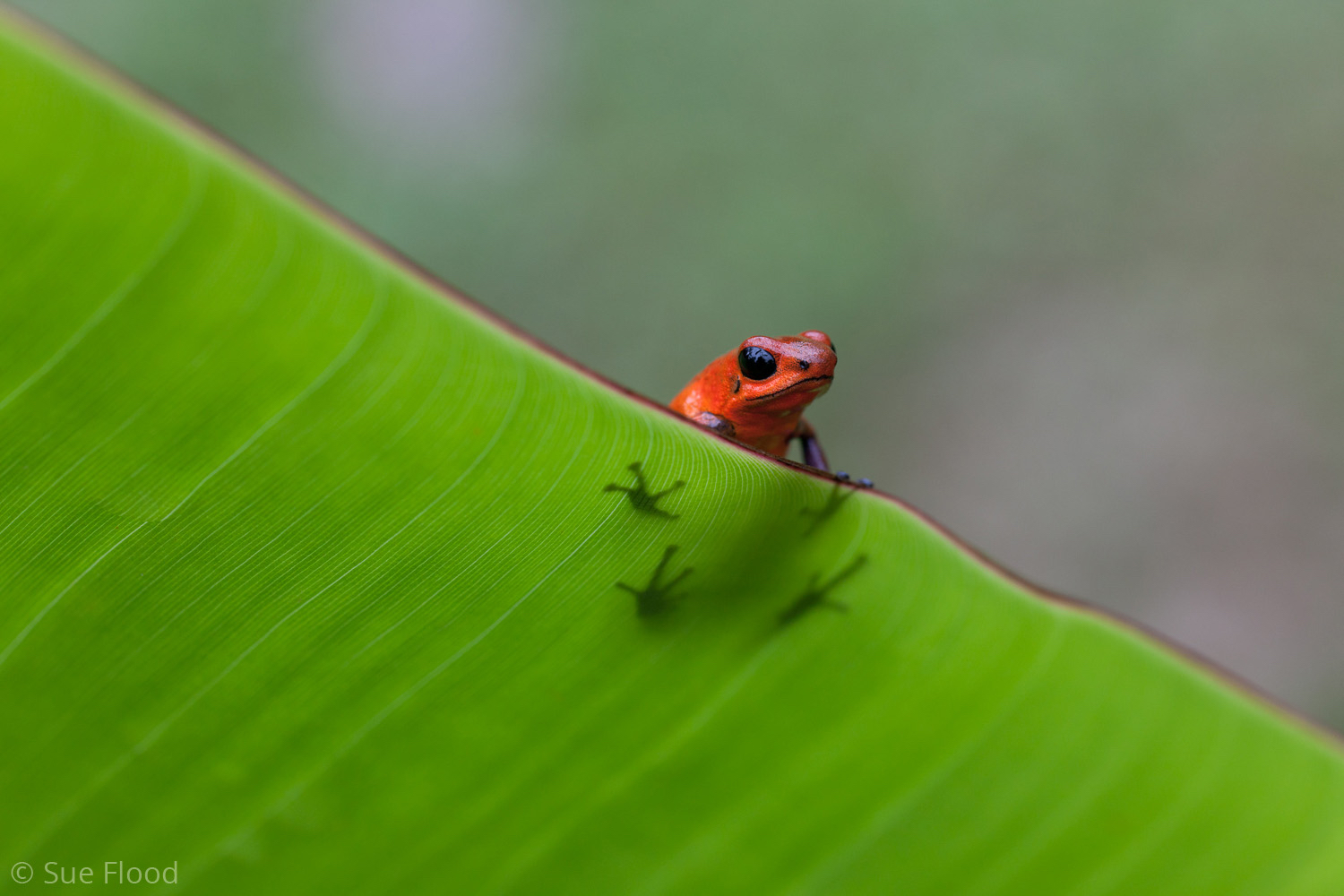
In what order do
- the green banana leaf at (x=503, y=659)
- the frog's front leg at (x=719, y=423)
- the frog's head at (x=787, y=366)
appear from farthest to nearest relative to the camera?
the frog's front leg at (x=719, y=423), the frog's head at (x=787, y=366), the green banana leaf at (x=503, y=659)

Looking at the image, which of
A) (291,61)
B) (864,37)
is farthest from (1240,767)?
(291,61)

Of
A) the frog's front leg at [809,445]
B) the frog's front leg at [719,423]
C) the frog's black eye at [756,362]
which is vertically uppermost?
the frog's black eye at [756,362]

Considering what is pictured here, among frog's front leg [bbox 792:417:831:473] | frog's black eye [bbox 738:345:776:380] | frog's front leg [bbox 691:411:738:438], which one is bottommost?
frog's front leg [bbox 792:417:831:473]

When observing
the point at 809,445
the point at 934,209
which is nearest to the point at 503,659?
the point at 809,445

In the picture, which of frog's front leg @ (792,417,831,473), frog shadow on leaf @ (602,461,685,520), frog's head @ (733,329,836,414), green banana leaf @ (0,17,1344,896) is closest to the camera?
green banana leaf @ (0,17,1344,896)

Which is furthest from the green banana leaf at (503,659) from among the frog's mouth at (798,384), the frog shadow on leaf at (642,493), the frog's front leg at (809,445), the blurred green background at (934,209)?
the blurred green background at (934,209)

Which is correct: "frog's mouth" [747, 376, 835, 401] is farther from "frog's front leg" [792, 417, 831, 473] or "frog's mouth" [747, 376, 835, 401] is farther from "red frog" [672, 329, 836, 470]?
"frog's front leg" [792, 417, 831, 473]

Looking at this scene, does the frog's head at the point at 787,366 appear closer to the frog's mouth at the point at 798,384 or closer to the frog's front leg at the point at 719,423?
the frog's mouth at the point at 798,384

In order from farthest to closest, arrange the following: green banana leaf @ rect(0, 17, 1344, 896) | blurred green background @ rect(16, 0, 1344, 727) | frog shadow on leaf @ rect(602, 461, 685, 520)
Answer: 1. blurred green background @ rect(16, 0, 1344, 727)
2. frog shadow on leaf @ rect(602, 461, 685, 520)
3. green banana leaf @ rect(0, 17, 1344, 896)

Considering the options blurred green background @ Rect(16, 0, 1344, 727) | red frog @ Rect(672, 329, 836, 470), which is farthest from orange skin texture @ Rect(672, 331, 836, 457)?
blurred green background @ Rect(16, 0, 1344, 727)
